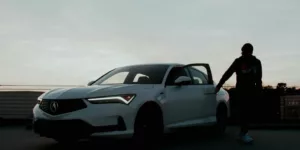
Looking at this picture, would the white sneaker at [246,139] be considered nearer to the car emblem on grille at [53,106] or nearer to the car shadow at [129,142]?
the car shadow at [129,142]

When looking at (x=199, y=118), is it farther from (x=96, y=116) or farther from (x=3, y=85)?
(x=3, y=85)

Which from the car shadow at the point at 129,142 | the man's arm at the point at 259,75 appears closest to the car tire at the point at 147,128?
the car shadow at the point at 129,142

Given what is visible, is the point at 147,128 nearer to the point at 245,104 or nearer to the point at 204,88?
the point at 245,104

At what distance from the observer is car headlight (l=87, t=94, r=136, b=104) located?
6.65 m

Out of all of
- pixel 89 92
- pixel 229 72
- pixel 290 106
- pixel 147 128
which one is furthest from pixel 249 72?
pixel 290 106

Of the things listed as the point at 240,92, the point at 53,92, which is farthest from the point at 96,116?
the point at 240,92

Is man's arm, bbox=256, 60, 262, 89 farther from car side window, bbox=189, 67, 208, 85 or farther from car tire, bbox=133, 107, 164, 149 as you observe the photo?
car tire, bbox=133, 107, 164, 149

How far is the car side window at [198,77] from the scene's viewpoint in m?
8.99

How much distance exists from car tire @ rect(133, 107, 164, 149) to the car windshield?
2.64ft

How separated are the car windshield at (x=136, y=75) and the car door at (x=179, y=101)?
0.19m

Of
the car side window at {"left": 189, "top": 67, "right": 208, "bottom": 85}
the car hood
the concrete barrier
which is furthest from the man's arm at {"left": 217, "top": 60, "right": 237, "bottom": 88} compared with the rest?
the concrete barrier

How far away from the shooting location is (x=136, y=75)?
27.9ft

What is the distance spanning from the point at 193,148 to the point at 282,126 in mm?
5647

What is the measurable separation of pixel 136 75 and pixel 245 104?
6.73 feet
